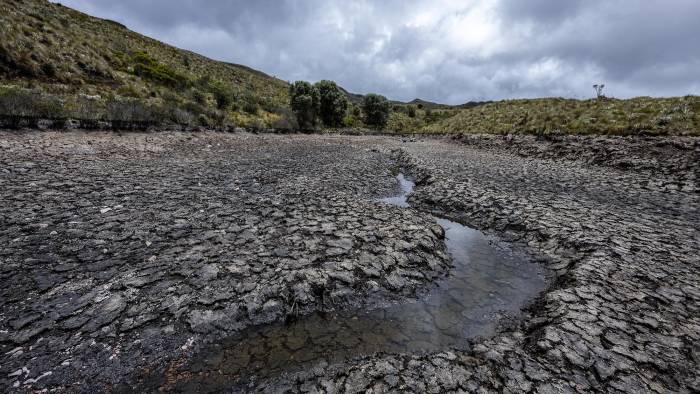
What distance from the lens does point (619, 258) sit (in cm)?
632

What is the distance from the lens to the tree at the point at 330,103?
5559cm

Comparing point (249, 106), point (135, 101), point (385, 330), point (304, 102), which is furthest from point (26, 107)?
point (304, 102)

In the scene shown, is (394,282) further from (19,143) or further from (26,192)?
(19,143)

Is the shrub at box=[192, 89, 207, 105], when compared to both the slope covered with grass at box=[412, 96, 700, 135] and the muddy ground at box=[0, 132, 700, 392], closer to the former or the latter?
the muddy ground at box=[0, 132, 700, 392]

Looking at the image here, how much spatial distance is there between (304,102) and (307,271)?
47050 mm

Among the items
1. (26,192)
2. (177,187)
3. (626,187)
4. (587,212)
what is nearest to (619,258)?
(587,212)

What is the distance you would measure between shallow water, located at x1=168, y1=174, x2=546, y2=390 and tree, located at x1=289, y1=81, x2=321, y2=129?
44942 mm

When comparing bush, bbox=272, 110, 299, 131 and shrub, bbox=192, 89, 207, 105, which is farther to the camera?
bush, bbox=272, 110, 299, 131

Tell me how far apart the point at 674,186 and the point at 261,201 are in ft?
53.8

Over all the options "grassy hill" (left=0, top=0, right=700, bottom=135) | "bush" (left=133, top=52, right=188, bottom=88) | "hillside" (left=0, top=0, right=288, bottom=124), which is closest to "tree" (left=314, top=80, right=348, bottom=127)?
"hillside" (left=0, top=0, right=288, bottom=124)

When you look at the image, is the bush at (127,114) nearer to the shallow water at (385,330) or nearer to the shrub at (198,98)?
the shrub at (198,98)

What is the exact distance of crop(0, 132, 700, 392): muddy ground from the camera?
12.0 ft

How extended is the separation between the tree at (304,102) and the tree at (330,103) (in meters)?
1.84

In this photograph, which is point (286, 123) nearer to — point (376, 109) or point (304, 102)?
point (304, 102)
